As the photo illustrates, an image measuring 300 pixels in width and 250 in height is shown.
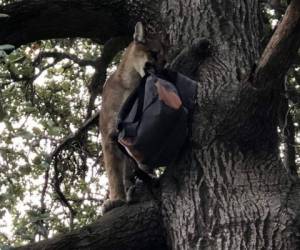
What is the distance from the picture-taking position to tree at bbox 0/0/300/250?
3.26m

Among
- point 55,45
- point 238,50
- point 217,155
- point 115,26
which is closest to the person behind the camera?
point 217,155

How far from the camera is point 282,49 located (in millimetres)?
3191

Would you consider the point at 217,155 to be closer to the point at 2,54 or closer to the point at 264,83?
the point at 264,83

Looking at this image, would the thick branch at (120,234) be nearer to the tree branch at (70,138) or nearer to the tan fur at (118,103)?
the tan fur at (118,103)

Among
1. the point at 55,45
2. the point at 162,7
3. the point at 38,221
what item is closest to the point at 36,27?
the point at 162,7

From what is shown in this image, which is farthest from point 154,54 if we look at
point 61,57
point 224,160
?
point 61,57

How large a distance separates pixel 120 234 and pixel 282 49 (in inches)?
55.3

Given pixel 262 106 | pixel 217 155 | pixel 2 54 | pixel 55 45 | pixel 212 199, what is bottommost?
pixel 212 199

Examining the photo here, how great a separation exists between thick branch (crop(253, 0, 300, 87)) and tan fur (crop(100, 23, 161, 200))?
137cm

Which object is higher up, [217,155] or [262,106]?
[262,106]

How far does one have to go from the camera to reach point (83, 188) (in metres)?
6.03

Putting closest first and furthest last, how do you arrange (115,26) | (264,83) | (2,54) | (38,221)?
1. (2,54)
2. (264,83)
3. (38,221)
4. (115,26)

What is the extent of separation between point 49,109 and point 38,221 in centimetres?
223

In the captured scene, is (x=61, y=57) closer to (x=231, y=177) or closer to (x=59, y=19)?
(x=59, y=19)
